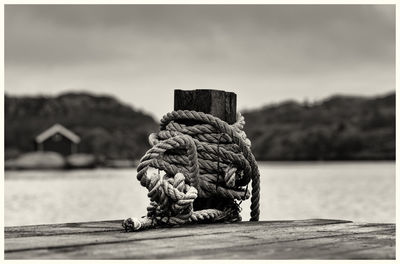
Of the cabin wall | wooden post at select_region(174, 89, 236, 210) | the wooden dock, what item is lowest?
the cabin wall

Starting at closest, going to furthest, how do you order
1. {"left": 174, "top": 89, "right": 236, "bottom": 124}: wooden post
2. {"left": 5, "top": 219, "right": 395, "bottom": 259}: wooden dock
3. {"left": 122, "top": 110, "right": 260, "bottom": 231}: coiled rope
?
{"left": 5, "top": 219, "right": 395, "bottom": 259}: wooden dock
{"left": 122, "top": 110, "right": 260, "bottom": 231}: coiled rope
{"left": 174, "top": 89, "right": 236, "bottom": 124}: wooden post

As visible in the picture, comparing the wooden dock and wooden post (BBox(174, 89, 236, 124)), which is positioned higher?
wooden post (BBox(174, 89, 236, 124))

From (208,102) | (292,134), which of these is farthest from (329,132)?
(208,102)

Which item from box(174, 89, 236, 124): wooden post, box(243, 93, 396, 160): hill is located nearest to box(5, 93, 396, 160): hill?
box(243, 93, 396, 160): hill

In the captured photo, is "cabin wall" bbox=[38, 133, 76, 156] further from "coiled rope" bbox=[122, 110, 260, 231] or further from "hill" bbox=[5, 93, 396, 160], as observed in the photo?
"coiled rope" bbox=[122, 110, 260, 231]

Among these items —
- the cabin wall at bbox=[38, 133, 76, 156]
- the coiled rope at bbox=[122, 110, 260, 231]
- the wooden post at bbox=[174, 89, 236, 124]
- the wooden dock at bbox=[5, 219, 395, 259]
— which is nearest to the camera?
the wooden dock at bbox=[5, 219, 395, 259]

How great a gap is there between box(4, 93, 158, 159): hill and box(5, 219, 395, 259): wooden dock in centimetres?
11102

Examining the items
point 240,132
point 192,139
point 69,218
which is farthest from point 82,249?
point 69,218

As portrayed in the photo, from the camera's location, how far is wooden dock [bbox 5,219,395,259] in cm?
340

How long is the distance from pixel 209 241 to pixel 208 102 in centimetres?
141

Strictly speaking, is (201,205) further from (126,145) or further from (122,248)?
(126,145)

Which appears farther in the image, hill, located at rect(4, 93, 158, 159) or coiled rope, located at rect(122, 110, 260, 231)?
hill, located at rect(4, 93, 158, 159)

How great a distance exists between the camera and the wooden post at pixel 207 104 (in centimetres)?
504

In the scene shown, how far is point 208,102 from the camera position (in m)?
5.03
